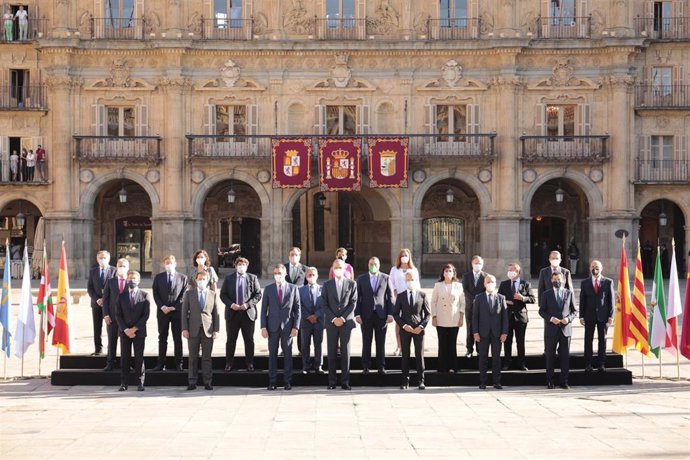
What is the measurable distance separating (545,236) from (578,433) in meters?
31.0

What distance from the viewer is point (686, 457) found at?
11055mm

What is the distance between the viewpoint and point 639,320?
696 inches

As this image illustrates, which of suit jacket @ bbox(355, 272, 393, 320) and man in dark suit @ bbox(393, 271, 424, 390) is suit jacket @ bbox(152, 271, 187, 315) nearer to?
Answer: suit jacket @ bbox(355, 272, 393, 320)

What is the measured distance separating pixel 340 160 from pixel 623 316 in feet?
66.9

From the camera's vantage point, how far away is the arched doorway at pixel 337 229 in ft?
141

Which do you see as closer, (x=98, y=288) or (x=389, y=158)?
(x=98, y=288)

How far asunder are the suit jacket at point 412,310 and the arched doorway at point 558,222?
83.7 ft

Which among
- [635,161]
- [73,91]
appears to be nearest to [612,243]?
[635,161]

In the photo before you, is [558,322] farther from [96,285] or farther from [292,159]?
[292,159]

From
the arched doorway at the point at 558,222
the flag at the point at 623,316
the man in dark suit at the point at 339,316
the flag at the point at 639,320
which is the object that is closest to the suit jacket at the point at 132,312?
the man in dark suit at the point at 339,316

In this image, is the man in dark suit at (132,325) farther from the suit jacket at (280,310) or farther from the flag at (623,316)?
the flag at (623,316)

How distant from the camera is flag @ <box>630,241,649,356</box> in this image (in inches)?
688

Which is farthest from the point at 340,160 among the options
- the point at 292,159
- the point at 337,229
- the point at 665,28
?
the point at 665,28

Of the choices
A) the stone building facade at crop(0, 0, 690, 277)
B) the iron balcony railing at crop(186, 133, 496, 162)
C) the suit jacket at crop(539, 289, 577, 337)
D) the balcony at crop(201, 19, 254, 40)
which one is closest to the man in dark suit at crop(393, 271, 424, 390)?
the suit jacket at crop(539, 289, 577, 337)
